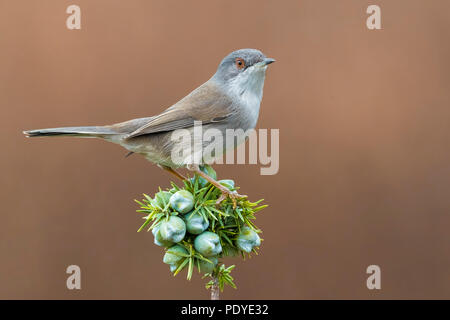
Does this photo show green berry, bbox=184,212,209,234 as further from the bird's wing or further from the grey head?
the grey head

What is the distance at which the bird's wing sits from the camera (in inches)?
83.4

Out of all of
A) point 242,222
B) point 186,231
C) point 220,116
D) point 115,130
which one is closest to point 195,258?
point 186,231

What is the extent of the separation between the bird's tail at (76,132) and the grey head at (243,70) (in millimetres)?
653

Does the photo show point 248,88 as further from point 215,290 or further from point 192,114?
point 215,290

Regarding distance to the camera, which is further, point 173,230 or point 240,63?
point 240,63

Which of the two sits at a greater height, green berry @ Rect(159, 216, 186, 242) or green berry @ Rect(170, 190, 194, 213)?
green berry @ Rect(170, 190, 194, 213)

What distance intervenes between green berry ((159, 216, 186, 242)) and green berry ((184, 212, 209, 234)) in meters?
0.04

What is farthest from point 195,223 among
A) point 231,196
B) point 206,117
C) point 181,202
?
point 206,117

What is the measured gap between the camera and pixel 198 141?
6.82ft

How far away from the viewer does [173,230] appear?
149 cm

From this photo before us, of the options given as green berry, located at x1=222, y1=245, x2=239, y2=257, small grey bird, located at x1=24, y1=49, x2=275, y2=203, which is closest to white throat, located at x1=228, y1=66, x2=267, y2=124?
small grey bird, located at x1=24, y1=49, x2=275, y2=203

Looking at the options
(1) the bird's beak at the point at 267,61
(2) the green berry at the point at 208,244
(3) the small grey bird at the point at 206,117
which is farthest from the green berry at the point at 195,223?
(1) the bird's beak at the point at 267,61

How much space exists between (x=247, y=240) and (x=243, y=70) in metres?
0.96

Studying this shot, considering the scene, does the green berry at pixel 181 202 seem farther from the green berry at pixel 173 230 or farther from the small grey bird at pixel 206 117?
the small grey bird at pixel 206 117
